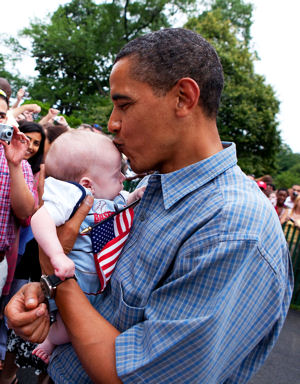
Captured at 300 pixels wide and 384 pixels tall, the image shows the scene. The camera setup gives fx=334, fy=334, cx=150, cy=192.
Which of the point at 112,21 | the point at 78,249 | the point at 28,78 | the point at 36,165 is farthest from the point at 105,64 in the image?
the point at 78,249

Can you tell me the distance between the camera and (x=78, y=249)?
1.61m

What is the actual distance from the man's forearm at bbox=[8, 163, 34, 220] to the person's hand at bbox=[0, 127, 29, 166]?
59 millimetres

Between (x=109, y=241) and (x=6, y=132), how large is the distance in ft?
4.49

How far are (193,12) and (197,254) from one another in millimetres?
30063

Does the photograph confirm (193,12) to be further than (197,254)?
Yes

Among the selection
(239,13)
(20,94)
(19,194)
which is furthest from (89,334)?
(239,13)

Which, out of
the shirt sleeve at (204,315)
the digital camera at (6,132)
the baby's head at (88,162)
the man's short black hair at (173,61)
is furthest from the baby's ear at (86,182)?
the digital camera at (6,132)

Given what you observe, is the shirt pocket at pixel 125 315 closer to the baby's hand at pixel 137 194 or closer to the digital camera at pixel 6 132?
the baby's hand at pixel 137 194

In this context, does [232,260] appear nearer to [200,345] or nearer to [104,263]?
[200,345]

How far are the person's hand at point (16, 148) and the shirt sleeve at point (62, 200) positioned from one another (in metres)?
1.11

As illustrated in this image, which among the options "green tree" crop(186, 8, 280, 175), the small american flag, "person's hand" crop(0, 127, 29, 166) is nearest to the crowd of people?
"person's hand" crop(0, 127, 29, 166)

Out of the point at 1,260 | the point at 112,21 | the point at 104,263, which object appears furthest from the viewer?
the point at 112,21

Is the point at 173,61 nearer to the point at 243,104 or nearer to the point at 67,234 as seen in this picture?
the point at 67,234

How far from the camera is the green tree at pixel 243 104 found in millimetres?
20344
